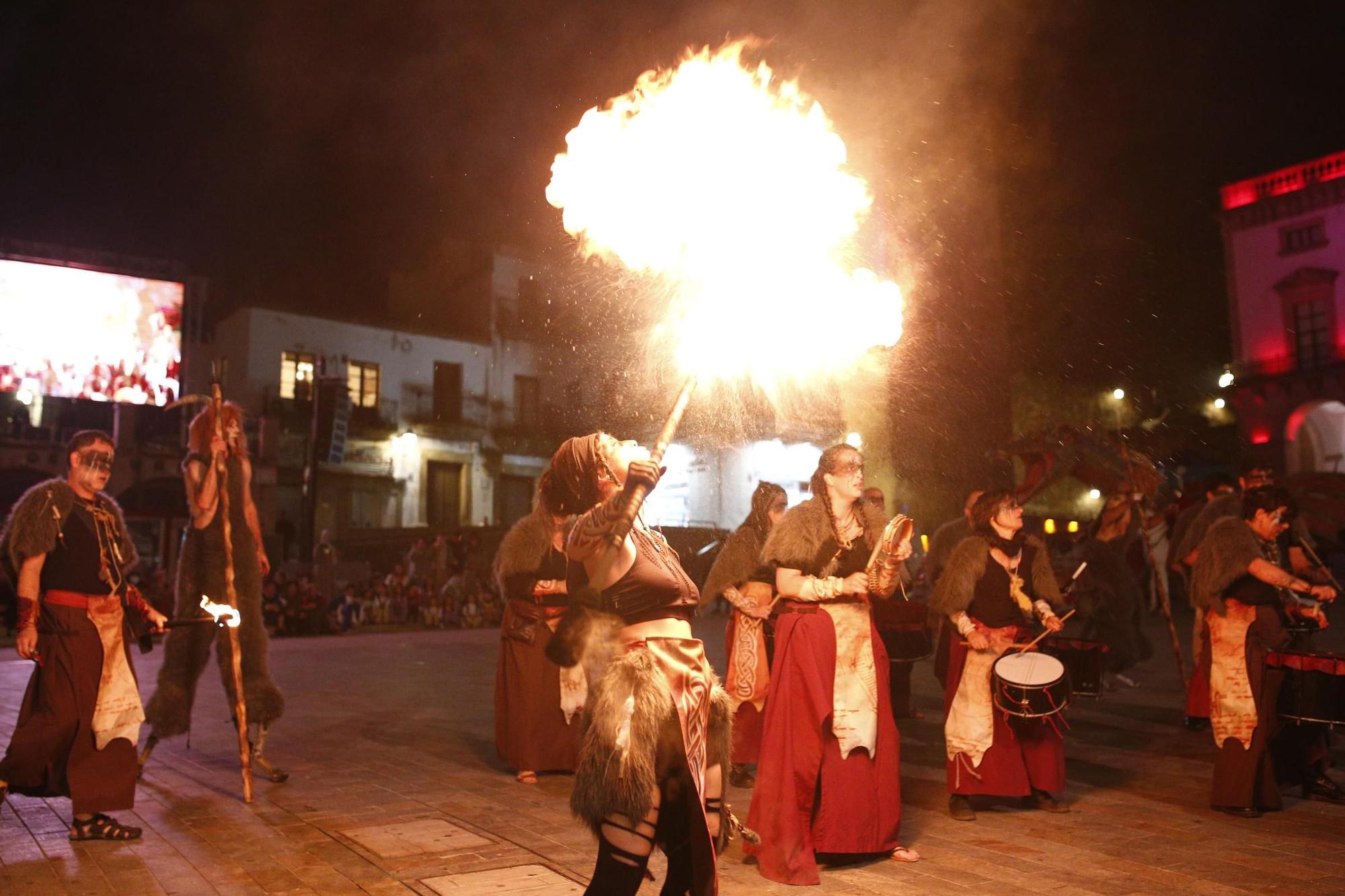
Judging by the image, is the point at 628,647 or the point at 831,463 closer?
the point at 628,647

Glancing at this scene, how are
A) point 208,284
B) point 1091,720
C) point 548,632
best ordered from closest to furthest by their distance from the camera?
1. point 548,632
2. point 1091,720
3. point 208,284

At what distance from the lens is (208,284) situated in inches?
1259

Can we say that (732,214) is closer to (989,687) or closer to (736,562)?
(736,562)

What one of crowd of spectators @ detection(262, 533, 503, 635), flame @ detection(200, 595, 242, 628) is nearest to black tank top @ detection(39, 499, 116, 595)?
flame @ detection(200, 595, 242, 628)

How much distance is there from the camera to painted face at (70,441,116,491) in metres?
5.39

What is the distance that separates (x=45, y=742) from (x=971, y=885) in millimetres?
4434

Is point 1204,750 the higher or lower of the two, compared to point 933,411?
lower

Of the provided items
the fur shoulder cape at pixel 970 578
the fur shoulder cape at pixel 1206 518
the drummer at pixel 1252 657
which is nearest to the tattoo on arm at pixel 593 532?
the fur shoulder cape at pixel 970 578

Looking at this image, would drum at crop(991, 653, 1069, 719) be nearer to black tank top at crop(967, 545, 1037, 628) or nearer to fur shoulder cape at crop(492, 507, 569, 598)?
black tank top at crop(967, 545, 1037, 628)

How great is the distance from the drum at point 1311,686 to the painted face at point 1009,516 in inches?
60.6

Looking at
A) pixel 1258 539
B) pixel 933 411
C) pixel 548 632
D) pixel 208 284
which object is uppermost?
pixel 208 284

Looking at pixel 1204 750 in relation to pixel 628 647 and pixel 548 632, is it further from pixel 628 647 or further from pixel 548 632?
pixel 628 647

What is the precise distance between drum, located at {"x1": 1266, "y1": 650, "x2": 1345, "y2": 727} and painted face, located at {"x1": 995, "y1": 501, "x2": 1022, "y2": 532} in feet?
5.05

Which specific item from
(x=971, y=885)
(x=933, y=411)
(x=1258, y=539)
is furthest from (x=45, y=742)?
(x=933, y=411)
